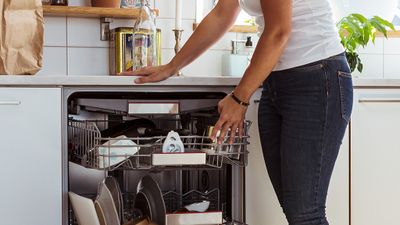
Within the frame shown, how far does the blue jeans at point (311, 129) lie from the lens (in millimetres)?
1558

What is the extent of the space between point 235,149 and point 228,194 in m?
0.28

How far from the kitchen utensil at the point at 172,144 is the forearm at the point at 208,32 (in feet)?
0.81

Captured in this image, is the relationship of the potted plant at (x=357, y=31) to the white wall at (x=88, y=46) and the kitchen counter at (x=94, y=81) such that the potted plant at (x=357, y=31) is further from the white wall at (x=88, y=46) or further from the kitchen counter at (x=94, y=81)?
the kitchen counter at (x=94, y=81)

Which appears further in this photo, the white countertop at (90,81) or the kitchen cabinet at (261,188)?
the kitchen cabinet at (261,188)

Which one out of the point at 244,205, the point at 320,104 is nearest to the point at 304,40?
the point at 320,104

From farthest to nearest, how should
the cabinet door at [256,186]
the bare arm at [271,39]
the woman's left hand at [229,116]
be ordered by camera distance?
the cabinet door at [256,186] < the woman's left hand at [229,116] < the bare arm at [271,39]

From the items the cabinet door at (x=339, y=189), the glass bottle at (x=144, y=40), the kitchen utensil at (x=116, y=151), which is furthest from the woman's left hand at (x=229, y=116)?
the glass bottle at (x=144, y=40)

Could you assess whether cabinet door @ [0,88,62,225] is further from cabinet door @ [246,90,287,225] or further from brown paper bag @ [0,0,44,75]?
cabinet door @ [246,90,287,225]

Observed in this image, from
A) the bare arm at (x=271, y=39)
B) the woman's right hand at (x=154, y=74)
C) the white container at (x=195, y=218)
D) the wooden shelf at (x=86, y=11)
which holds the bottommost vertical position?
the white container at (x=195, y=218)

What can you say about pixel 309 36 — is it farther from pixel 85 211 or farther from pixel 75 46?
pixel 75 46

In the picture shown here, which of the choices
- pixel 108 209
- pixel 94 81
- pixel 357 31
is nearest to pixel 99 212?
pixel 108 209

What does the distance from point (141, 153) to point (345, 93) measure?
0.64 m

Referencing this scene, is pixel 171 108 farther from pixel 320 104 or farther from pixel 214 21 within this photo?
pixel 320 104

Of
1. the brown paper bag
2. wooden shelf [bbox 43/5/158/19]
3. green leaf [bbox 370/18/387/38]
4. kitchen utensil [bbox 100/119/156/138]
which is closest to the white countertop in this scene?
the brown paper bag
